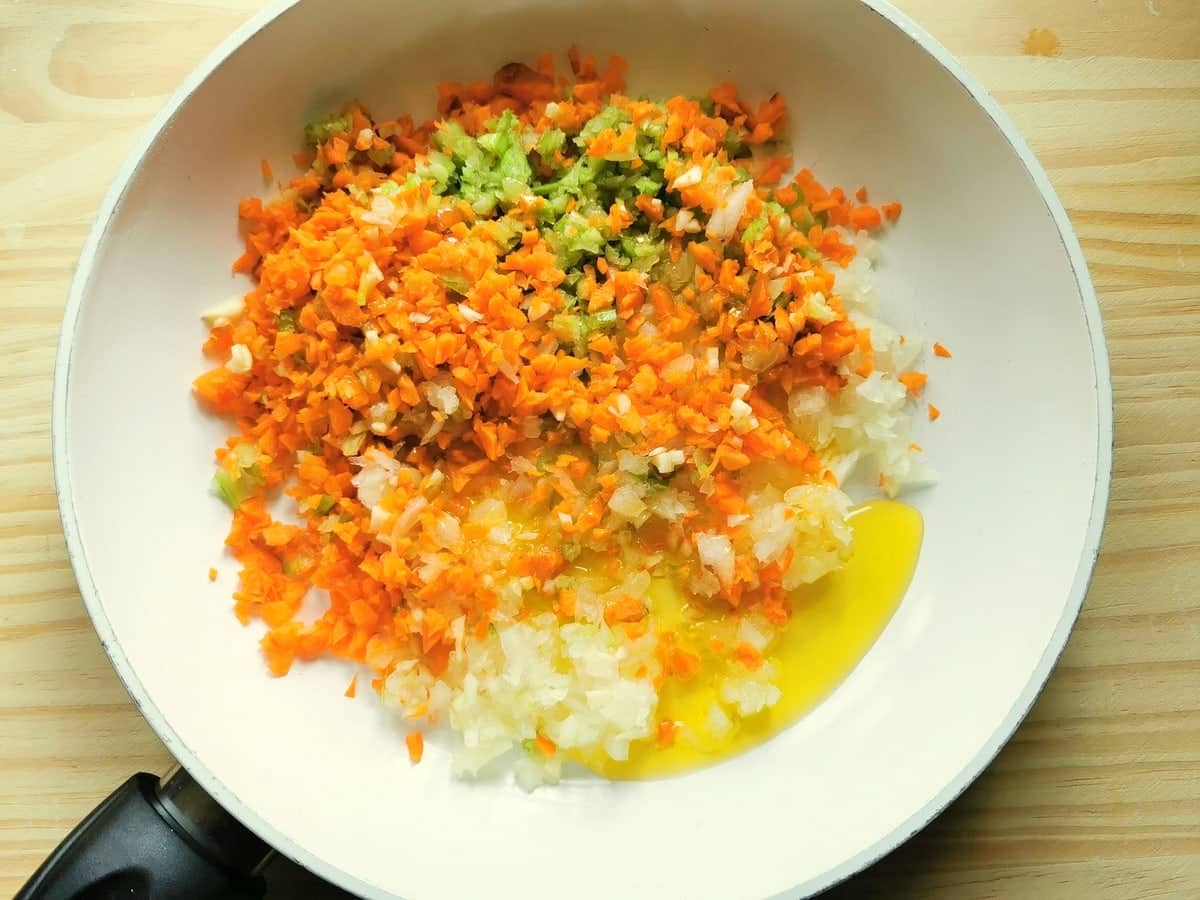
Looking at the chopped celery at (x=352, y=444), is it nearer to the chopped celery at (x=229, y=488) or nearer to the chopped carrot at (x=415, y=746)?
the chopped celery at (x=229, y=488)

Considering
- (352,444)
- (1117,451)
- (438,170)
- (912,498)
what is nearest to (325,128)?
(438,170)

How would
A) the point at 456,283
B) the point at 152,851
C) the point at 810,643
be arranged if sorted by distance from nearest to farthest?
1. the point at 152,851
2. the point at 456,283
3. the point at 810,643

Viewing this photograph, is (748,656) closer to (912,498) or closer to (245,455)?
(912,498)

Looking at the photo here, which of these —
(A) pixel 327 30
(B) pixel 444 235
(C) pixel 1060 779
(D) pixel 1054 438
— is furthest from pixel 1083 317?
(A) pixel 327 30

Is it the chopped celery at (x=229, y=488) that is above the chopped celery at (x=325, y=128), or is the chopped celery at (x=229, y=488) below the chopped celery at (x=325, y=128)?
below

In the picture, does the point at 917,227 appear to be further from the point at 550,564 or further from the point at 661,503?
the point at 550,564

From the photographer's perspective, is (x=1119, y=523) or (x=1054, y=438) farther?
(x=1119, y=523)

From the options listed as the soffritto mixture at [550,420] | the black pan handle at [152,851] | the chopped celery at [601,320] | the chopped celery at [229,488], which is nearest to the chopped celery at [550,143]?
the soffritto mixture at [550,420]
